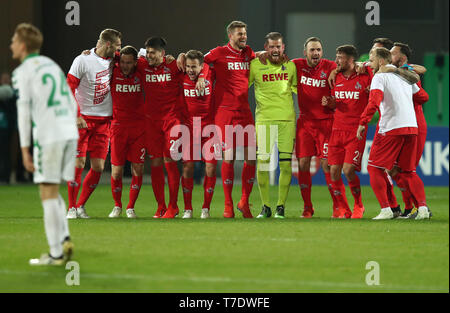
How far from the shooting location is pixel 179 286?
6.56 meters

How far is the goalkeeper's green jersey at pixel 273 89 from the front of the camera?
11453 mm

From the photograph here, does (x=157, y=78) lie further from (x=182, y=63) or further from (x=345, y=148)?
(x=345, y=148)

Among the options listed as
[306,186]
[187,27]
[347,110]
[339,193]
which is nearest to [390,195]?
[339,193]

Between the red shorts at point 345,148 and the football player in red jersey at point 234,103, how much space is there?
3.05 feet

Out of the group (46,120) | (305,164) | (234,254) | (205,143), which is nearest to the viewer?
(46,120)

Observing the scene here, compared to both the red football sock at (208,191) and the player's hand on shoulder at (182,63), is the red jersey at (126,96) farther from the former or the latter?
the red football sock at (208,191)

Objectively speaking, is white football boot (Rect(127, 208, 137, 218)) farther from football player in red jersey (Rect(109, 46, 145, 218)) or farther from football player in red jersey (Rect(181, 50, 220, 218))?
football player in red jersey (Rect(181, 50, 220, 218))

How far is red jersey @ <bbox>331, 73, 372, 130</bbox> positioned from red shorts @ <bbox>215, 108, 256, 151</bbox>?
103cm

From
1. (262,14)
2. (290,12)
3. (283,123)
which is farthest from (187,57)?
(290,12)

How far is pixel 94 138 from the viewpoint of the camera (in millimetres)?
11266

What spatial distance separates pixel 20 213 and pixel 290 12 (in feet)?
47.8

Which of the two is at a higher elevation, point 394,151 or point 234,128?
point 234,128

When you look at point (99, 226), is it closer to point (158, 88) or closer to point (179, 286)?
point (158, 88)

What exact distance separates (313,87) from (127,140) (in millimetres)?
2272
